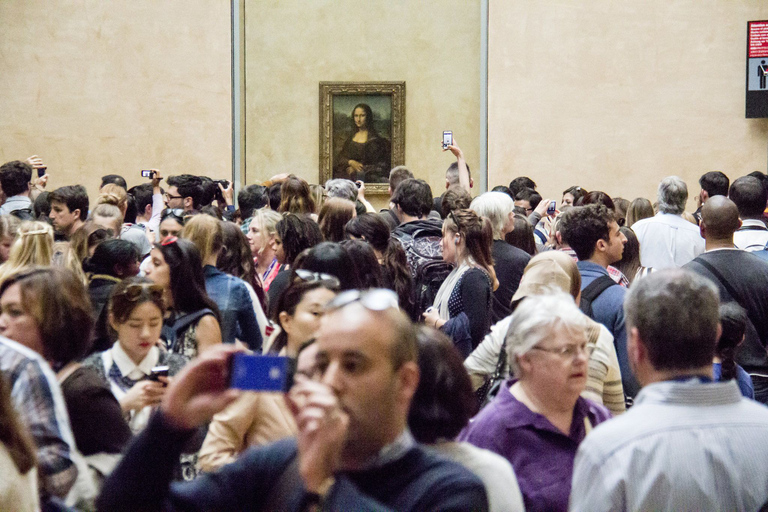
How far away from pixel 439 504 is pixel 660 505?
760mm

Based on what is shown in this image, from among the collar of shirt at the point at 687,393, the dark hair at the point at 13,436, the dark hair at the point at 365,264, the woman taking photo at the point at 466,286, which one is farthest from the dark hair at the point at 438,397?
the woman taking photo at the point at 466,286

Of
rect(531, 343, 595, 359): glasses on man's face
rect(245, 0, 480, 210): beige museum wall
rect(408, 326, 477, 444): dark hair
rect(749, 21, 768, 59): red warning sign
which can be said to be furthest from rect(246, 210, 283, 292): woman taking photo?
rect(749, 21, 768, 59): red warning sign

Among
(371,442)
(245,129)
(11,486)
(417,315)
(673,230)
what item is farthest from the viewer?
(245,129)

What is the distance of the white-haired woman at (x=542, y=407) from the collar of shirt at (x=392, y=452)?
1129 mm

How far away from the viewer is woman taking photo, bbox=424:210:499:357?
5.23 metres

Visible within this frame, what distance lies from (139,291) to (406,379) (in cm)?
234

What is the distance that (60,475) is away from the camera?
2607 mm

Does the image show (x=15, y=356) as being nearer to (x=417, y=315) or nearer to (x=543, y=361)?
(x=543, y=361)

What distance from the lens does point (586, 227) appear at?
539cm

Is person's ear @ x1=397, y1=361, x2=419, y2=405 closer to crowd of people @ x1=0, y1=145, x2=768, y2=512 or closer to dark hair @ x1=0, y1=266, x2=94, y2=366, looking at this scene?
crowd of people @ x1=0, y1=145, x2=768, y2=512

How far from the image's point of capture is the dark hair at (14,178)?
8.91 meters

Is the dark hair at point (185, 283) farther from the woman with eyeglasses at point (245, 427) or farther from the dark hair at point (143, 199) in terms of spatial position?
the dark hair at point (143, 199)

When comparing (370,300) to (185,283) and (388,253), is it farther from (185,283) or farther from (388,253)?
(388,253)

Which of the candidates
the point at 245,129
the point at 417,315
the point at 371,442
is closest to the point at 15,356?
the point at 371,442
